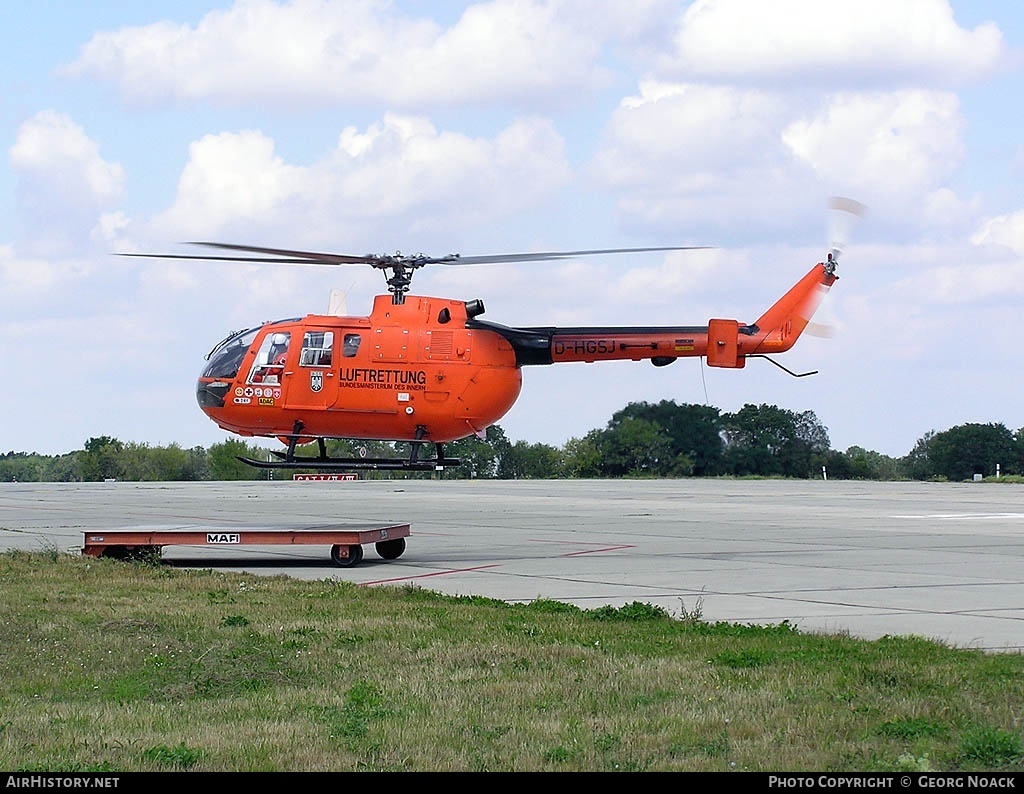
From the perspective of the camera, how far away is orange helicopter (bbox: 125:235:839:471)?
75.4ft

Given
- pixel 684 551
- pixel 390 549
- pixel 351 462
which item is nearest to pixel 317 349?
pixel 351 462

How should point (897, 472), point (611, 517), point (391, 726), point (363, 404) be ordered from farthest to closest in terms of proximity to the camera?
point (897, 472), point (611, 517), point (363, 404), point (391, 726)

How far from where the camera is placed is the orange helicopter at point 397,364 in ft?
75.4

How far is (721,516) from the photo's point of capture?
114 feet

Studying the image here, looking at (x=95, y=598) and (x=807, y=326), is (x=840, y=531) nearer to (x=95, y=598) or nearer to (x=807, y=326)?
(x=807, y=326)

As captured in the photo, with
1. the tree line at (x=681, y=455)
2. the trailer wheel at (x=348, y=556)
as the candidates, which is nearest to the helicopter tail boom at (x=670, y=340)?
the trailer wheel at (x=348, y=556)

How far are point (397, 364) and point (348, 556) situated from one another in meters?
3.66

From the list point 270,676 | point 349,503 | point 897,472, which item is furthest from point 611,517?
point 897,472

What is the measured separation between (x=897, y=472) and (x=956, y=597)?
89.6 m

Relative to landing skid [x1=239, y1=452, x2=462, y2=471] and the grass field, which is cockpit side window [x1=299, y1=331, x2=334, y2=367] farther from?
the grass field

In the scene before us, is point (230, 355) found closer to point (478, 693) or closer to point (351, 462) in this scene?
point (351, 462)

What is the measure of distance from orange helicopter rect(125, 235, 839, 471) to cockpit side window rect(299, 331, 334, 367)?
16mm

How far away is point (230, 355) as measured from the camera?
23.4 m

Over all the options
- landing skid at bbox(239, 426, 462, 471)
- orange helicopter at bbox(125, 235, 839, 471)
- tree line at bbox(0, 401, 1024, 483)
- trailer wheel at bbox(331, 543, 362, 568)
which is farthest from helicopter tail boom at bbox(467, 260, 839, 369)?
tree line at bbox(0, 401, 1024, 483)
